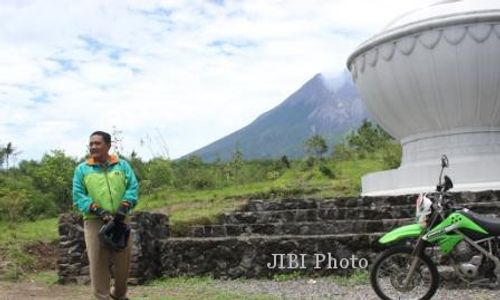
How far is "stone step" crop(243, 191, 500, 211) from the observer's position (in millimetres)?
9102

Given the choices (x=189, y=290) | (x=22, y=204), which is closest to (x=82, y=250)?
(x=189, y=290)

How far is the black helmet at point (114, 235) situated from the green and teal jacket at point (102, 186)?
6.1 inches

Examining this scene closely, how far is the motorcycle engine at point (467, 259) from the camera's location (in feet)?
18.0

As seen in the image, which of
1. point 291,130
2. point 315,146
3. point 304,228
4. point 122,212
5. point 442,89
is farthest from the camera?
point 291,130

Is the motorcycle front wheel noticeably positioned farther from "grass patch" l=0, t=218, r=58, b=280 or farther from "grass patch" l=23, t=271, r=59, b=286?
"grass patch" l=0, t=218, r=58, b=280

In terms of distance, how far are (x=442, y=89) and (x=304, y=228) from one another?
352 centimetres

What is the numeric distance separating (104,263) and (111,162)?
0.80 metres

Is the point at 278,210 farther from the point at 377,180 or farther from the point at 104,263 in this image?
the point at 104,263

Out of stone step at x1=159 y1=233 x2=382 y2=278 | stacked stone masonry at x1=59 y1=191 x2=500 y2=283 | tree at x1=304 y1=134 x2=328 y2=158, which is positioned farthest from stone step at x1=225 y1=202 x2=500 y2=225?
tree at x1=304 y1=134 x2=328 y2=158

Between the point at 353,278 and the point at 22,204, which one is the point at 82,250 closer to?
the point at 353,278

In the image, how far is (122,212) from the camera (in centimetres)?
493

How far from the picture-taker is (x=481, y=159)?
33.4 ft

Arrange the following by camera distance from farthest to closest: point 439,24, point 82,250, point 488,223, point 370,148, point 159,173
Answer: point 370,148
point 159,173
point 439,24
point 82,250
point 488,223

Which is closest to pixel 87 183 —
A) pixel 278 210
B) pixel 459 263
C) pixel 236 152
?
pixel 459 263
